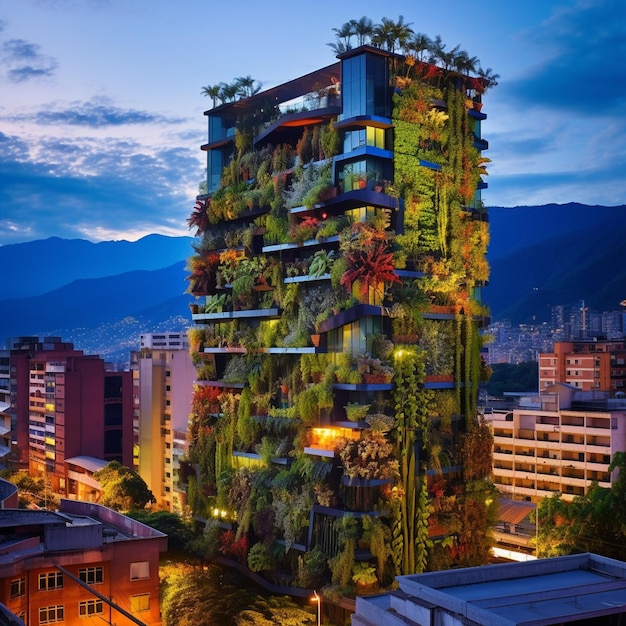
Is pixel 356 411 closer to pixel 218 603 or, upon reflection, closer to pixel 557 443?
pixel 218 603

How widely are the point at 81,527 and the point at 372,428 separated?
394 inches

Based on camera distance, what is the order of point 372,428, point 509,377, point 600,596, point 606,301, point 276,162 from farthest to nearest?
1. point 606,301
2. point 509,377
3. point 276,162
4. point 372,428
5. point 600,596

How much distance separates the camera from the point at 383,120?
100ft

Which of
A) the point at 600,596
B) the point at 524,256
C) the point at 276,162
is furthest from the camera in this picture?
the point at 524,256

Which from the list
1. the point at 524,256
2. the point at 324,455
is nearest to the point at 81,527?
the point at 324,455

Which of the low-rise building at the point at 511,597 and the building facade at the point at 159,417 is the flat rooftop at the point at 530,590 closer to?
the low-rise building at the point at 511,597

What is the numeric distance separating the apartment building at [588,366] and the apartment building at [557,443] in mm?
23992

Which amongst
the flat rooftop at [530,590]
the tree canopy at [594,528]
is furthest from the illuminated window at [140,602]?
the tree canopy at [594,528]

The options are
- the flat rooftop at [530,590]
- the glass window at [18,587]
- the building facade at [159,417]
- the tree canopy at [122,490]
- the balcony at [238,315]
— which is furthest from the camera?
the building facade at [159,417]

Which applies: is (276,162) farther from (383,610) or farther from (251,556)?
(383,610)

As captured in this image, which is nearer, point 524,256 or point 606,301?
point 606,301

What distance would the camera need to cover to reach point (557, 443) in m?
46.5

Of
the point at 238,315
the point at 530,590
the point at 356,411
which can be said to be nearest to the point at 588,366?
the point at 238,315

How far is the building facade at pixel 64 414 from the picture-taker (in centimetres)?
6081
